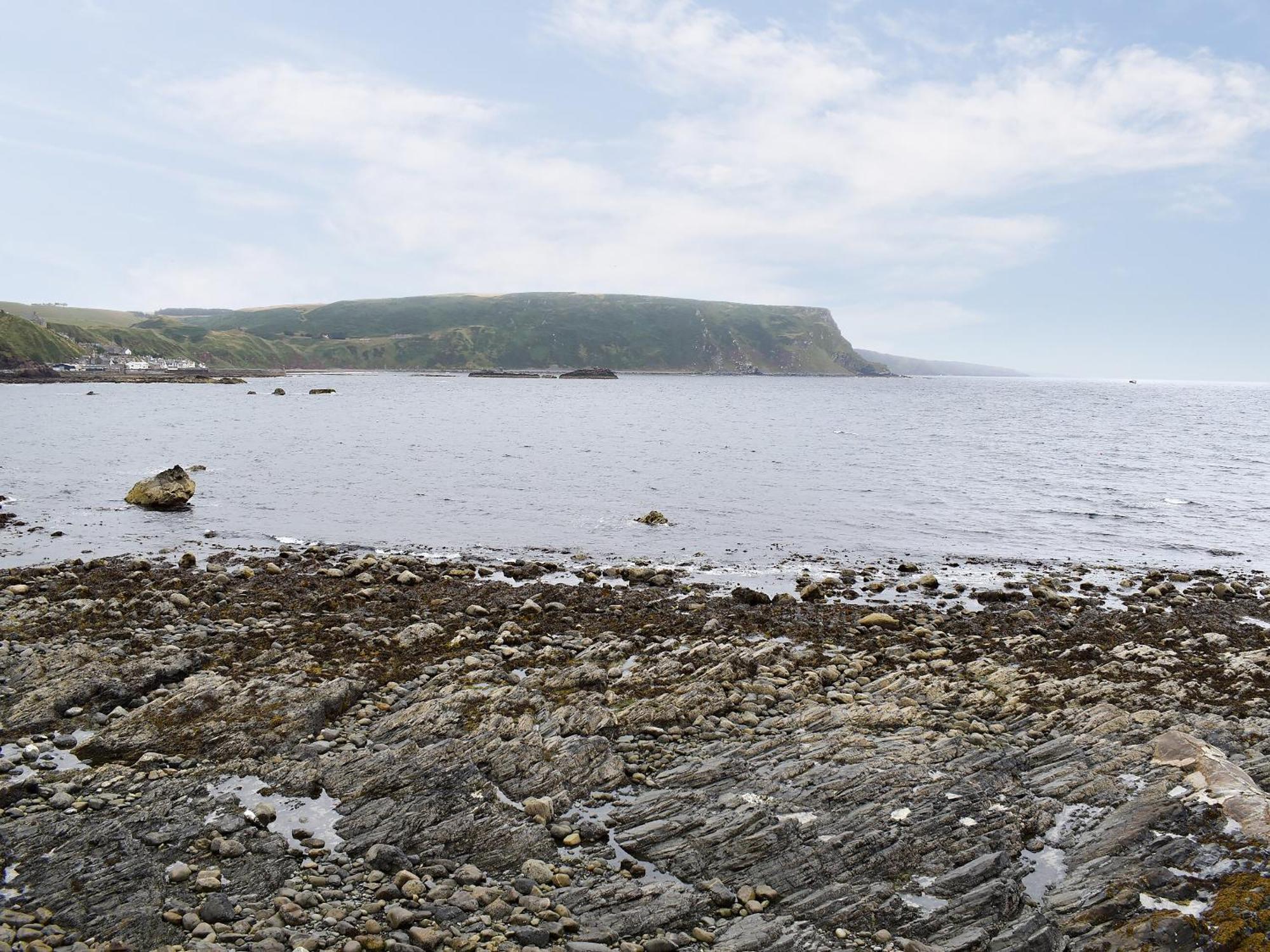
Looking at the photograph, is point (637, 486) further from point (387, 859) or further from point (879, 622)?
point (387, 859)

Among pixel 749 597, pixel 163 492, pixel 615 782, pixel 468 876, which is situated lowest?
pixel 468 876

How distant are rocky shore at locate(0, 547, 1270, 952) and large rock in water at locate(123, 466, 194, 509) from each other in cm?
1890

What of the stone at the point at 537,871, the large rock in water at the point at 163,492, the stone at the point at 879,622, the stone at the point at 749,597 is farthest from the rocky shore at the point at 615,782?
the large rock in water at the point at 163,492

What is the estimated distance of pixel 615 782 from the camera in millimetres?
15055

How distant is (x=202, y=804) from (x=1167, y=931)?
14971 millimetres

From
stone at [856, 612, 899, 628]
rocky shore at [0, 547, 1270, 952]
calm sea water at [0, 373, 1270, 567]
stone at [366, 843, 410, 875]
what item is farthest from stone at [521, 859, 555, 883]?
calm sea water at [0, 373, 1270, 567]

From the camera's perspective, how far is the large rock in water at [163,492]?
4294 cm

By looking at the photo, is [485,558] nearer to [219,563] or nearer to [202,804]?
[219,563]

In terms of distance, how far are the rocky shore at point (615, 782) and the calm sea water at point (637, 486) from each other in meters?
14.3

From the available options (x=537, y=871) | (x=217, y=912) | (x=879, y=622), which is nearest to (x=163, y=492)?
(x=217, y=912)

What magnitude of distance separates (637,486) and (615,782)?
42750 millimetres

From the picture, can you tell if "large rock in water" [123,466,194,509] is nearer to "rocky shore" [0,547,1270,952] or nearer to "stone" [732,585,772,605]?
"rocky shore" [0,547,1270,952]

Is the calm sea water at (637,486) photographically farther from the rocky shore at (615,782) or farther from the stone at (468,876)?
the stone at (468,876)

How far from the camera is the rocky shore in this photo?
11.3 meters
